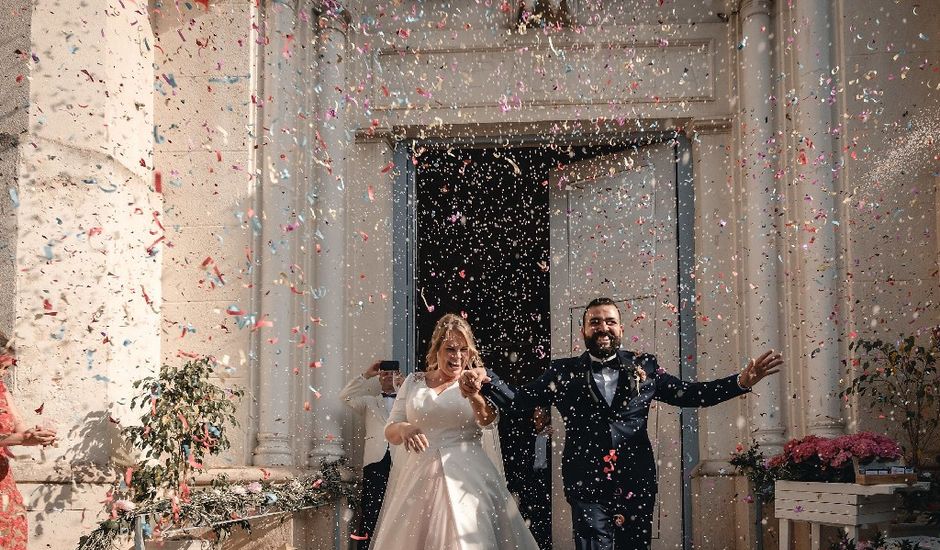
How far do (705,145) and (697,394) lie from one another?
280 centimetres

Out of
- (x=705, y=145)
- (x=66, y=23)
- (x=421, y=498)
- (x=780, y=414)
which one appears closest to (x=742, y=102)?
(x=705, y=145)

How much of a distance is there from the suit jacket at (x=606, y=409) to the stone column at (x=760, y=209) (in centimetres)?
208

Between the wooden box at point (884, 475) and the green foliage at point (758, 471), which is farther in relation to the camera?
the green foliage at point (758, 471)

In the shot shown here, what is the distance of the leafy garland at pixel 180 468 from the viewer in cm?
504

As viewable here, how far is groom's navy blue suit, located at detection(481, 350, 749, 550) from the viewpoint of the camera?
4.36 meters

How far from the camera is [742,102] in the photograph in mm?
6805

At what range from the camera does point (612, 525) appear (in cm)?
438

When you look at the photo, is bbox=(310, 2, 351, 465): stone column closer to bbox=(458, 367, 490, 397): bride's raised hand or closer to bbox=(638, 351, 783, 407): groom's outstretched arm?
bbox=(458, 367, 490, 397): bride's raised hand

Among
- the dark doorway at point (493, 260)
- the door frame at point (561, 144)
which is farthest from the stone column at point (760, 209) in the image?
the dark doorway at point (493, 260)

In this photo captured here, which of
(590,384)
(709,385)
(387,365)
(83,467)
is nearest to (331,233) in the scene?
(387,365)

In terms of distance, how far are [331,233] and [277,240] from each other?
0.45 m

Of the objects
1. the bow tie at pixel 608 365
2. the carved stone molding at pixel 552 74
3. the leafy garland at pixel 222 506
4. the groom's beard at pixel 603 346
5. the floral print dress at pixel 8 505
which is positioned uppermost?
the carved stone molding at pixel 552 74

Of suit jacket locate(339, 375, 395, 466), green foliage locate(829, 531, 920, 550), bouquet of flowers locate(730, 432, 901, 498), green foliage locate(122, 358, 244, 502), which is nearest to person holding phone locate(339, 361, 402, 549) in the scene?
suit jacket locate(339, 375, 395, 466)

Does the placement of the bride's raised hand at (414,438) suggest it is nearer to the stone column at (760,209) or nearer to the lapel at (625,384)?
the lapel at (625,384)
